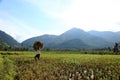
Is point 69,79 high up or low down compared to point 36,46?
down

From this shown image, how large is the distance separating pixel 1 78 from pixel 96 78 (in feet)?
16.9

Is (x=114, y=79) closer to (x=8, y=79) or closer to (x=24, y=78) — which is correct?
(x=24, y=78)

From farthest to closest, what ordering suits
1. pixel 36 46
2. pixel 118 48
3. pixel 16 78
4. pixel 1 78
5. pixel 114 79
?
pixel 118 48, pixel 36 46, pixel 16 78, pixel 1 78, pixel 114 79

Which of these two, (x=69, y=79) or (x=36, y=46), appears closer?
(x=69, y=79)

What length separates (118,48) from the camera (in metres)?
121

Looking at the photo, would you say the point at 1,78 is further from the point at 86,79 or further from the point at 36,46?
the point at 36,46

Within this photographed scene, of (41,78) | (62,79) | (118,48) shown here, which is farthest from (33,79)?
(118,48)

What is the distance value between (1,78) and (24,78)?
4.04 ft

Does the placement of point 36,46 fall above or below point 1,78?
above

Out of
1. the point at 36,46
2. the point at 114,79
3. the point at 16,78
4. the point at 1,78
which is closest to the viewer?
the point at 114,79

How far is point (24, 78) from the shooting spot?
15352 millimetres

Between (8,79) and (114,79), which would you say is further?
(8,79)

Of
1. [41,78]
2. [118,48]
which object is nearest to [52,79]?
[41,78]

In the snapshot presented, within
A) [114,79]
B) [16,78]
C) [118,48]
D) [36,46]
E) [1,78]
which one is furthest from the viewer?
[118,48]
